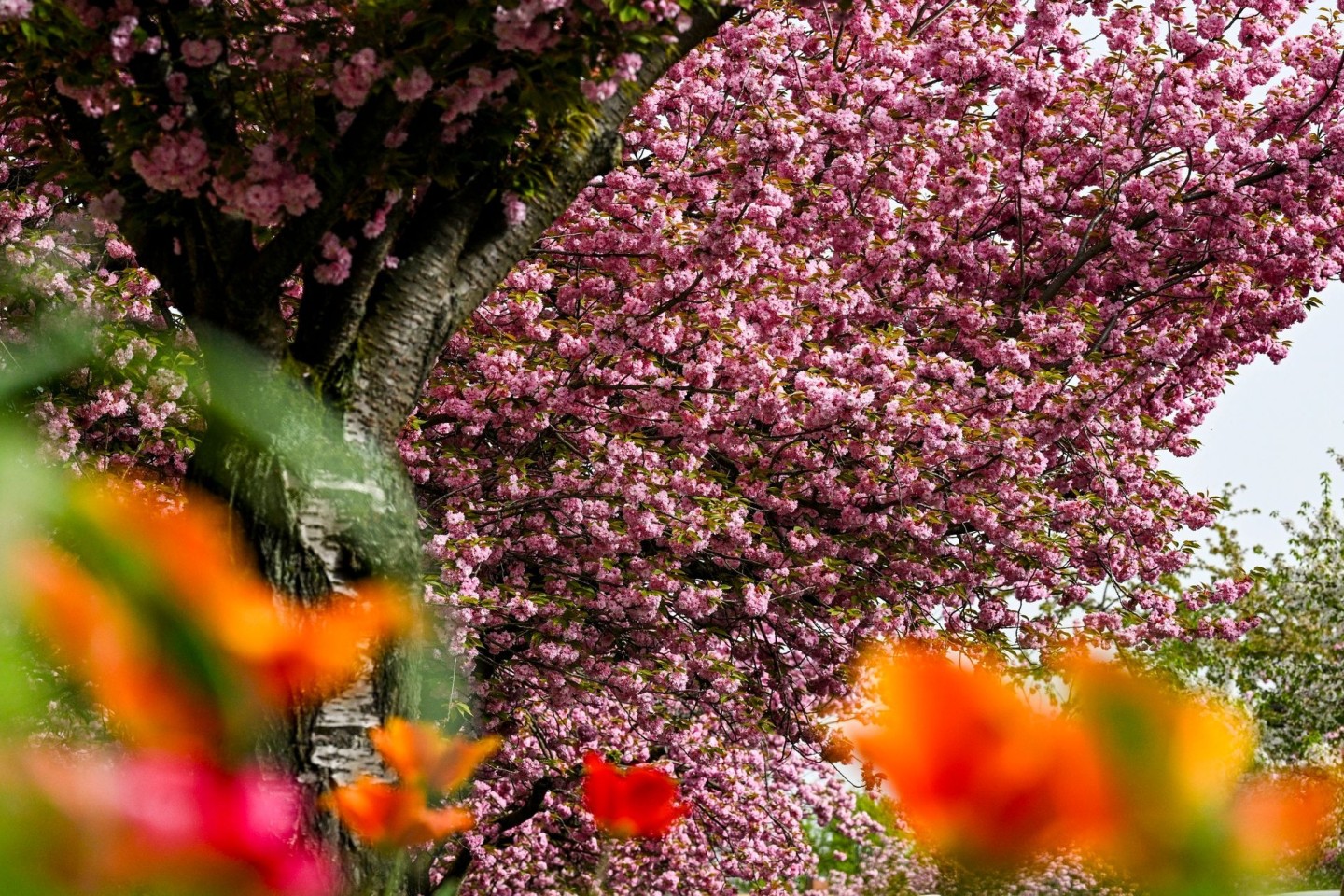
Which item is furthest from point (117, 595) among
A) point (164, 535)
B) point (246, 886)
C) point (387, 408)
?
point (387, 408)

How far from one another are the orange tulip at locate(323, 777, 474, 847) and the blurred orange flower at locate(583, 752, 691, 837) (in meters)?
0.43

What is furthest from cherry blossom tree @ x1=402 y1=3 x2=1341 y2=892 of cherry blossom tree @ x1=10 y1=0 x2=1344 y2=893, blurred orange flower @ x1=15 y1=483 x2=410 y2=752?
blurred orange flower @ x1=15 y1=483 x2=410 y2=752

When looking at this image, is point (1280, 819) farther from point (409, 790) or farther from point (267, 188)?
point (267, 188)

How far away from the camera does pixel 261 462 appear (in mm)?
4199

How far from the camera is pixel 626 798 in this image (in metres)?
1.56

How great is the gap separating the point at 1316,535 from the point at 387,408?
22979 millimetres

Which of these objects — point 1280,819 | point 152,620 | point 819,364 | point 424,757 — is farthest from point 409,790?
point 819,364

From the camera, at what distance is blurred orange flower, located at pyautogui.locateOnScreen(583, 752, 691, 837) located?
153 cm

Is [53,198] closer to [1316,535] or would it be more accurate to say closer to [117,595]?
[117,595]

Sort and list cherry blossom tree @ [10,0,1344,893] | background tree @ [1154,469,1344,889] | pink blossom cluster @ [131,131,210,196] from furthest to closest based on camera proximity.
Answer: background tree @ [1154,469,1344,889]
cherry blossom tree @ [10,0,1344,893]
pink blossom cluster @ [131,131,210,196]

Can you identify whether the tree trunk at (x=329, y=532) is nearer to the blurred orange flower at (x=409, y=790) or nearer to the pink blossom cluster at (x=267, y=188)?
the pink blossom cluster at (x=267, y=188)

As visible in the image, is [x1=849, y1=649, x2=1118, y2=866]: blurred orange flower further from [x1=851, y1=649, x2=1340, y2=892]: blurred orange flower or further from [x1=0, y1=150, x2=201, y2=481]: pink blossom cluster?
[x1=0, y1=150, x2=201, y2=481]: pink blossom cluster

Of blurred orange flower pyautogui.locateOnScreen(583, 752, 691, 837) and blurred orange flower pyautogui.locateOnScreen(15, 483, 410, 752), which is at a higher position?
blurred orange flower pyautogui.locateOnScreen(583, 752, 691, 837)

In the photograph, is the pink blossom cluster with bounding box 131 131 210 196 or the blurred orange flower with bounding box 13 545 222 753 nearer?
the blurred orange flower with bounding box 13 545 222 753
